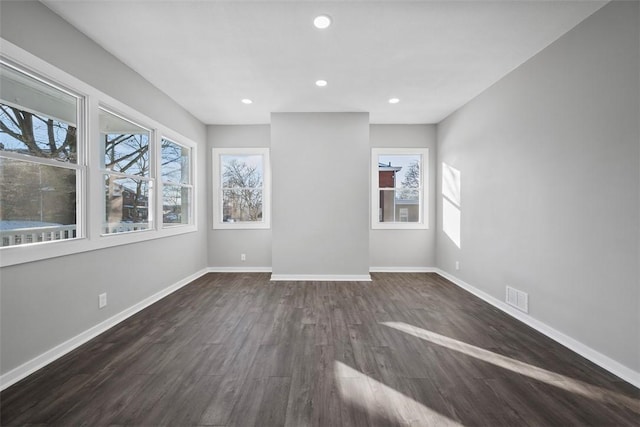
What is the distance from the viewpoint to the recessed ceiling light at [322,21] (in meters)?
2.20

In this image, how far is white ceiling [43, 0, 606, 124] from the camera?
2119 millimetres

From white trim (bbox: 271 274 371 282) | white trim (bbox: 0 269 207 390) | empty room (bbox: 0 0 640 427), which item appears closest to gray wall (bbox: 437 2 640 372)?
empty room (bbox: 0 0 640 427)

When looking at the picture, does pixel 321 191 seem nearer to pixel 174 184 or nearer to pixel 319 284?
pixel 319 284

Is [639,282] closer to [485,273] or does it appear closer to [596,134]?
[596,134]

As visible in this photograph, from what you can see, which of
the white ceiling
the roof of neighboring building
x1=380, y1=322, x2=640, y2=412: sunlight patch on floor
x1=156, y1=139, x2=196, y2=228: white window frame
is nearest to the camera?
x1=380, y1=322, x2=640, y2=412: sunlight patch on floor

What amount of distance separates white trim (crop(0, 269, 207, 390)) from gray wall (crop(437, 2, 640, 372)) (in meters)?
4.26

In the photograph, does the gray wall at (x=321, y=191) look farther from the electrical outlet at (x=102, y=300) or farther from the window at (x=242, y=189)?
the electrical outlet at (x=102, y=300)

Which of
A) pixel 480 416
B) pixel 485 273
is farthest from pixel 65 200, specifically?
pixel 485 273

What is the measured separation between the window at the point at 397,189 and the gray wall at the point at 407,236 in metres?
0.14

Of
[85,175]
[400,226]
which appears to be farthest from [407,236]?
[85,175]

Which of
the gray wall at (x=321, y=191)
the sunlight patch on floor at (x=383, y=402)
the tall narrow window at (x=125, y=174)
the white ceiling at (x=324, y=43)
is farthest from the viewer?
the gray wall at (x=321, y=191)

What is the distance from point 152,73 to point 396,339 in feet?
12.9

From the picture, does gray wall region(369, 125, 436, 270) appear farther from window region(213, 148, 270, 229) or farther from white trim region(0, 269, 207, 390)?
white trim region(0, 269, 207, 390)

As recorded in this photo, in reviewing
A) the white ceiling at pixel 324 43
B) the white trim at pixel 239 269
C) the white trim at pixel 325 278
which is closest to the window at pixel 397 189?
the white trim at pixel 325 278
